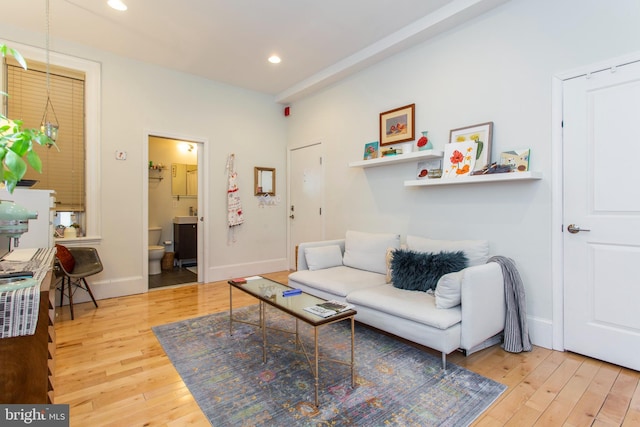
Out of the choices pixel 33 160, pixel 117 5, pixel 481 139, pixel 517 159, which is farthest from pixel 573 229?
pixel 117 5

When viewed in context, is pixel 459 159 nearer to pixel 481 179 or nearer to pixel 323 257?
pixel 481 179

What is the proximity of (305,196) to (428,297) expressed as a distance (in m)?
2.92

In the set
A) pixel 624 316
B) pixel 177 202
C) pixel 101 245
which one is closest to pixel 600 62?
pixel 624 316

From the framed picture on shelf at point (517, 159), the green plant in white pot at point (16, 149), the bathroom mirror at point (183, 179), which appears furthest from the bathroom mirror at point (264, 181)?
the green plant in white pot at point (16, 149)

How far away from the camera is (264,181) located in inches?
204

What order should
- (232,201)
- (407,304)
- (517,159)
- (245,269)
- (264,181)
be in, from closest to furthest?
(407,304)
(517,159)
(232,201)
(245,269)
(264,181)

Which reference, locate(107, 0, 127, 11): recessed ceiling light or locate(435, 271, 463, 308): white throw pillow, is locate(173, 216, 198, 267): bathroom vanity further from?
locate(435, 271, 463, 308): white throw pillow

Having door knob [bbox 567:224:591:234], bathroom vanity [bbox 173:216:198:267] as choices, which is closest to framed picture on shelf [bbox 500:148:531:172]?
door knob [bbox 567:224:591:234]

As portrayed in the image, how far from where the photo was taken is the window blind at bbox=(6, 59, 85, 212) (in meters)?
3.82

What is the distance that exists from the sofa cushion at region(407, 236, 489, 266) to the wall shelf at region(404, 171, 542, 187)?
53 cm

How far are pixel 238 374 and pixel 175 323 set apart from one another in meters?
1.23

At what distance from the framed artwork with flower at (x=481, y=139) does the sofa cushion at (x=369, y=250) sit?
1098 millimetres

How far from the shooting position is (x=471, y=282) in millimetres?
2168

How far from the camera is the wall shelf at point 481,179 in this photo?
245 cm
